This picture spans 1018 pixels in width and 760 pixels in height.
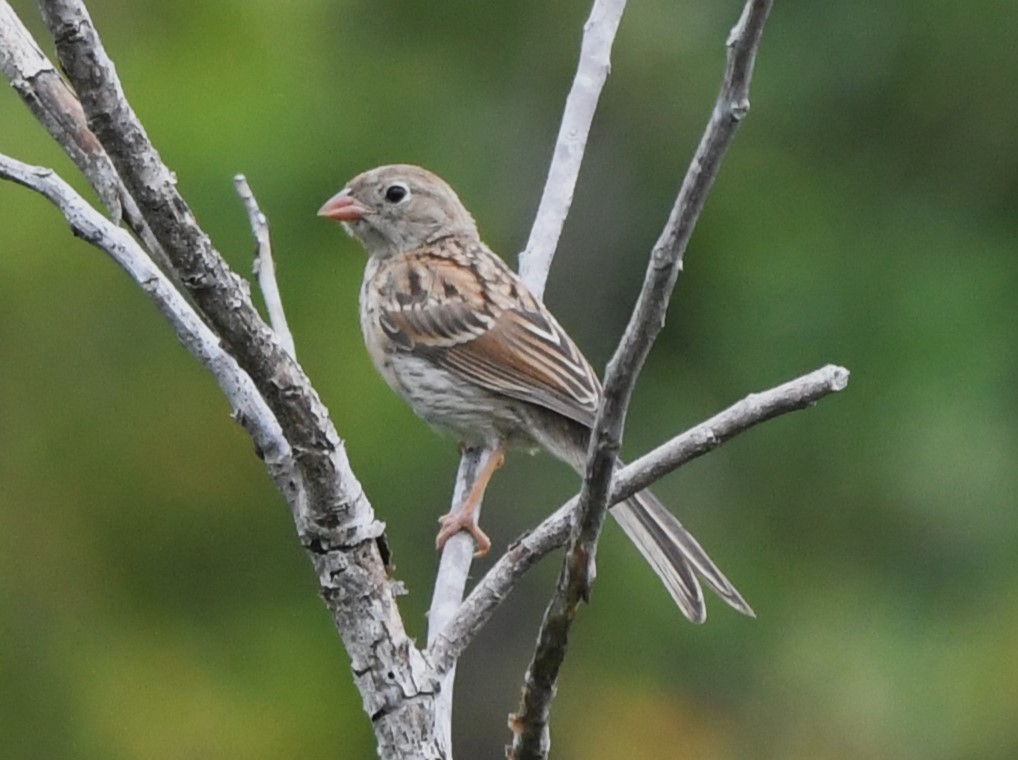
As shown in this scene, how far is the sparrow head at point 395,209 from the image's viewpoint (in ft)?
21.0

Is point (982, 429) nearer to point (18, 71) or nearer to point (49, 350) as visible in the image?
point (49, 350)

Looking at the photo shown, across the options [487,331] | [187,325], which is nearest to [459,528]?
[487,331]

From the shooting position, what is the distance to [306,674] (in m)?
8.76

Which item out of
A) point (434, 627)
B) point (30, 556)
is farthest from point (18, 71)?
point (30, 556)

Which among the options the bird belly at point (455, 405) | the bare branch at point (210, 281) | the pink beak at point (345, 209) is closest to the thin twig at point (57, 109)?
the bare branch at point (210, 281)

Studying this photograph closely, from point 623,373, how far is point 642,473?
47cm

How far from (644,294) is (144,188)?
0.72 m

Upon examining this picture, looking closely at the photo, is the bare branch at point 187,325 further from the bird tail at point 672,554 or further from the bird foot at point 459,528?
the bird foot at point 459,528

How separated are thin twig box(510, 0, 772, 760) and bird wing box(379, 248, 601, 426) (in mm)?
2229

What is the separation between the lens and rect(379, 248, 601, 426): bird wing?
217 inches

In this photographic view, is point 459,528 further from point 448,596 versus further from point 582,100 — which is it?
point 582,100

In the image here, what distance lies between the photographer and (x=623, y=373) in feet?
8.95

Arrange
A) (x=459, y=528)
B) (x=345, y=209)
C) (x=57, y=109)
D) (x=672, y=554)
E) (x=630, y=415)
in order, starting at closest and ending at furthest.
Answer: (x=57, y=109), (x=672, y=554), (x=459, y=528), (x=345, y=209), (x=630, y=415)

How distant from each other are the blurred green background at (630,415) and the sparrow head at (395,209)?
1767 millimetres
